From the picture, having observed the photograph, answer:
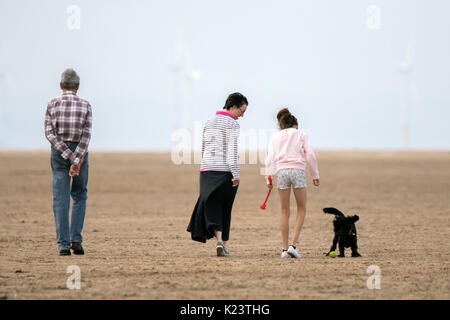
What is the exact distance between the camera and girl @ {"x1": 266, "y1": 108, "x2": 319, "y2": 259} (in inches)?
384

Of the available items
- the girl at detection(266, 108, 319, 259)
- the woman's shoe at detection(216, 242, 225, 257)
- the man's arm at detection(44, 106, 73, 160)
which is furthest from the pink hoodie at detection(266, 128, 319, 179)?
the man's arm at detection(44, 106, 73, 160)

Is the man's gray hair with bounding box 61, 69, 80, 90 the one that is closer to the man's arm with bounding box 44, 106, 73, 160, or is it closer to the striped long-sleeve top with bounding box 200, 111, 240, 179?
the man's arm with bounding box 44, 106, 73, 160

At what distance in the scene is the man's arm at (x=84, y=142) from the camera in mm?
9680

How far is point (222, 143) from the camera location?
9.93 metres

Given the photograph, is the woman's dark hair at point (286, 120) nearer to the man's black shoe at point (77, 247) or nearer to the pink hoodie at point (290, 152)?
the pink hoodie at point (290, 152)

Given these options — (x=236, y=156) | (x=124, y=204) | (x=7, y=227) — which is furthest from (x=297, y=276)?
(x=124, y=204)

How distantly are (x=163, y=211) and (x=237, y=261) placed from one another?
9.54 metres

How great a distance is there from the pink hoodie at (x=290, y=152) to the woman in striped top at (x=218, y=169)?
1.47 ft

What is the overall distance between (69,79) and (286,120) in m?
2.65

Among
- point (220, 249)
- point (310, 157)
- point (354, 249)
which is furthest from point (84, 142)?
point (354, 249)

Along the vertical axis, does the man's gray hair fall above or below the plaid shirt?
above

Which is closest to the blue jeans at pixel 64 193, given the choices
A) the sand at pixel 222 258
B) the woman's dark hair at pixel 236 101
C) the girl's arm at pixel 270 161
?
the sand at pixel 222 258

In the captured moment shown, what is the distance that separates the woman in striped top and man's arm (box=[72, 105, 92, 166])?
138 centimetres
